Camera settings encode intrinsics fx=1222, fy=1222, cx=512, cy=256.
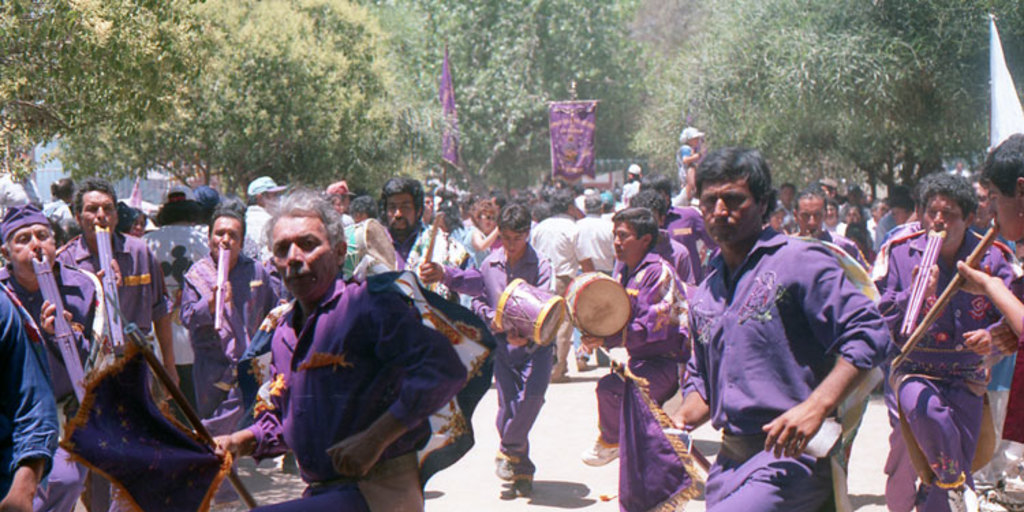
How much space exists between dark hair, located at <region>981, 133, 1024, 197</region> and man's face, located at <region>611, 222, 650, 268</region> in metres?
3.85

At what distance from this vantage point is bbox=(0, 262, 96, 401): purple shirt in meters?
6.04

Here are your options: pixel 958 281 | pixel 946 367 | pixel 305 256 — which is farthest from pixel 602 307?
pixel 305 256

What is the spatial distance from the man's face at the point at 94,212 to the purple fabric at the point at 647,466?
364cm

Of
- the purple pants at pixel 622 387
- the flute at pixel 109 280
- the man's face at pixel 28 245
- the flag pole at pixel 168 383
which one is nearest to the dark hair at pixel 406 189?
the purple pants at pixel 622 387

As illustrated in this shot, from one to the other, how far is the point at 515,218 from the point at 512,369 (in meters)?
1.12

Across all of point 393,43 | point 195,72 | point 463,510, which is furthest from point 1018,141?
point 393,43

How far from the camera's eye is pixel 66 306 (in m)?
6.27

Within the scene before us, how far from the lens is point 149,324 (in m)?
7.58

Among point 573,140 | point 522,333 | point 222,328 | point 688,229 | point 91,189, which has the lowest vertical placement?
point 573,140

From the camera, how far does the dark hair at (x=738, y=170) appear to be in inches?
179

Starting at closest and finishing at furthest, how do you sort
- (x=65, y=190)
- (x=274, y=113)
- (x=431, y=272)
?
(x=431, y=272)
(x=65, y=190)
(x=274, y=113)

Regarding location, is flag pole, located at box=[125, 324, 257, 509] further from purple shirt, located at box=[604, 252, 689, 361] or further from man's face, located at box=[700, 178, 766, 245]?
purple shirt, located at box=[604, 252, 689, 361]

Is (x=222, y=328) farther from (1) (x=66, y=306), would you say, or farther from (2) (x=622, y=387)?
Answer: (2) (x=622, y=387)

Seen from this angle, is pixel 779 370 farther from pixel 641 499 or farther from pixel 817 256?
pixel 641 499
